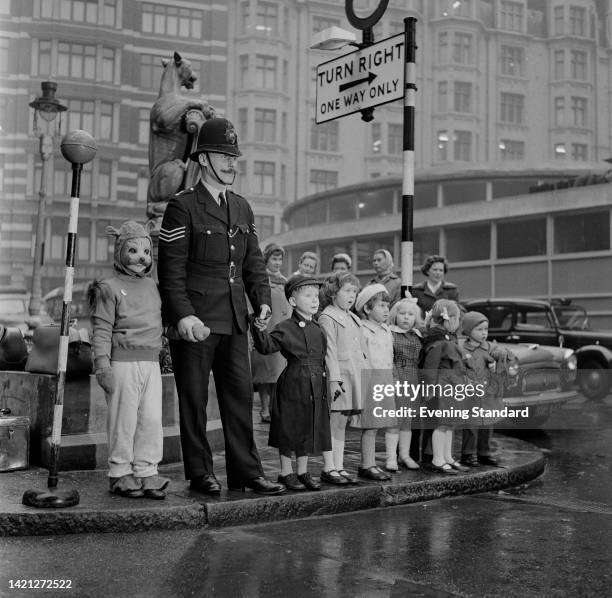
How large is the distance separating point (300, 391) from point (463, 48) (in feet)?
171

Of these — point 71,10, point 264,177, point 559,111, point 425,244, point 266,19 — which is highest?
point 266,19

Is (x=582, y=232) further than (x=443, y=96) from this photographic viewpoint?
No

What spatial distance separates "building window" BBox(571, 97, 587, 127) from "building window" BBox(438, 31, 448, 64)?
356 inches

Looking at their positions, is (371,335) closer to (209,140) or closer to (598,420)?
(209,140)

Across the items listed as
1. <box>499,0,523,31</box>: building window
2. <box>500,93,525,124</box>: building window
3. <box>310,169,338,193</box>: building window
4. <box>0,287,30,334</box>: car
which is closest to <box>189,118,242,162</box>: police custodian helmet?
<box>0,287,30,334</box>: car

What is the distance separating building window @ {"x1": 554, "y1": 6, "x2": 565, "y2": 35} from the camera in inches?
2227

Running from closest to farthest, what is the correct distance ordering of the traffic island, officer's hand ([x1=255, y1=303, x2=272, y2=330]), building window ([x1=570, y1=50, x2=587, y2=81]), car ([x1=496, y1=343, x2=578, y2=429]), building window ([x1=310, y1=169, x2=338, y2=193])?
the traffic island → officer's hand ([x1=255, y1=303, x2=272, y2=330]) → car ([x1=496, y1=343, x2=578, y2=429]) → building window ([x1=310, y1=169, x2=338, y2=193]) → building window ([x1=570, y1=50, x2=587, y2=81])

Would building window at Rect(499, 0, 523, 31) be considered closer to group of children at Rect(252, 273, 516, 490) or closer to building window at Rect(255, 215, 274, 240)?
building window at Rect(255, 215, 274, 240)

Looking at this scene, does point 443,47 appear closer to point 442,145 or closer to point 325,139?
point 442,145

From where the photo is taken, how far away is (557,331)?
14.2 m

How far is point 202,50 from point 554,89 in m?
23.0

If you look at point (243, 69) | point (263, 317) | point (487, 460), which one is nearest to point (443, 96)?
point (243, 69)

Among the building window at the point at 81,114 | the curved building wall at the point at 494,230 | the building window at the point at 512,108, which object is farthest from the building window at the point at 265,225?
the building window at the point at 512,108

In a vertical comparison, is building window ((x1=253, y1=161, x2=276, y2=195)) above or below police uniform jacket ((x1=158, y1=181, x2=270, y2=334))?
above
